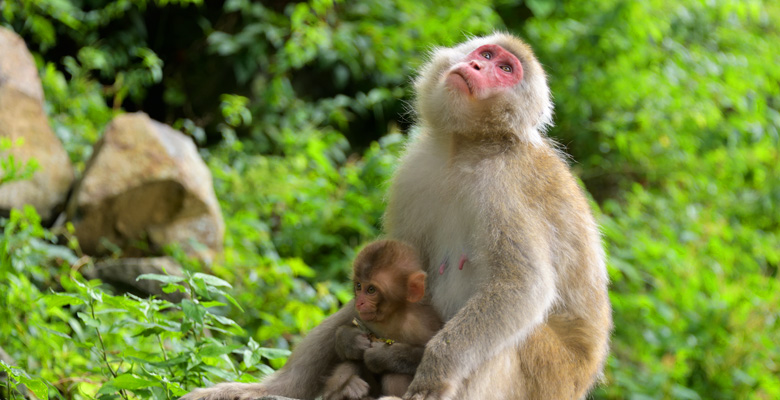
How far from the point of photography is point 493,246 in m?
3.09

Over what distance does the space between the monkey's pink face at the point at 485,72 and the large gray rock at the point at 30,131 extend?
11.8 feet

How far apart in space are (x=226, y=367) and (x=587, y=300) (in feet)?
6.41

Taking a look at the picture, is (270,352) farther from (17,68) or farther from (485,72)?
(17,68)

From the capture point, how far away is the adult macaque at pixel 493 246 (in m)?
2.97

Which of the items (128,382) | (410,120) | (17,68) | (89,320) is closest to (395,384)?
(128,382)

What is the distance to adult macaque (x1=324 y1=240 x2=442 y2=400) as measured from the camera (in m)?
3.08

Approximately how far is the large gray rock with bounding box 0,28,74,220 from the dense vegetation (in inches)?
16.0

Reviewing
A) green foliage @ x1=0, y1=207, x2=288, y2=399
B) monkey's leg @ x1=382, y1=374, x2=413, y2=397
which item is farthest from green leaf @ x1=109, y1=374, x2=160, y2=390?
monkey's leg @ x1=382, y1=374, x2=413, y2=397

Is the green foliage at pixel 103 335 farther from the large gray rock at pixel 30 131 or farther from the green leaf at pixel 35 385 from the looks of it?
the large gray rock at pixel 30 131

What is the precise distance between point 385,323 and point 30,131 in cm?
391

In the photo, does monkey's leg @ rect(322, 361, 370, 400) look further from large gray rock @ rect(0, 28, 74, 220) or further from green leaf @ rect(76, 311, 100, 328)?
large gray rock @ rect(0, 28, 74, 220)

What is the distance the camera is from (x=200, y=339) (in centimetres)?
360

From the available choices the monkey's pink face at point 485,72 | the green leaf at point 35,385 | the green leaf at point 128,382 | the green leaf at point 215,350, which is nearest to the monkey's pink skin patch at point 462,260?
the monkey's pink face at point 485,72

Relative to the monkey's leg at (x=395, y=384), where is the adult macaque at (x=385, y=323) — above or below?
above
